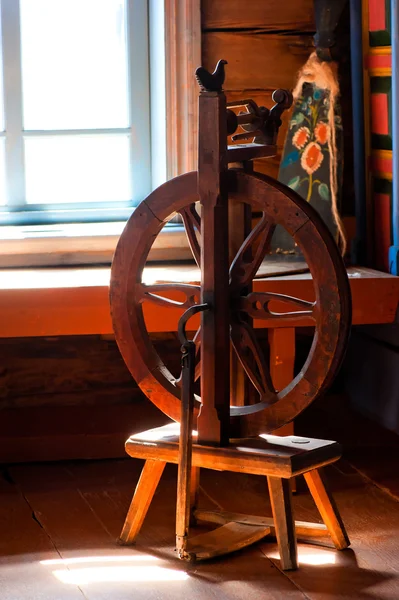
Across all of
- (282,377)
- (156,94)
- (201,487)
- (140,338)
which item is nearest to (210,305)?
(140,338)

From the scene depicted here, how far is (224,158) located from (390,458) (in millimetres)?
1333

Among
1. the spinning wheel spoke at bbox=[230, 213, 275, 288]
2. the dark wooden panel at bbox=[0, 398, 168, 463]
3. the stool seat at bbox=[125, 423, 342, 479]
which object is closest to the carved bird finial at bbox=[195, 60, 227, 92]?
the spinning wheel spoke at bbox=[230, 213, 275, 288]

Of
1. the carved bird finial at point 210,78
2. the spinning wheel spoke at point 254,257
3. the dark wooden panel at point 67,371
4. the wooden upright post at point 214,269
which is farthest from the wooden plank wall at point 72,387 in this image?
the carved bird finial at point 210,78

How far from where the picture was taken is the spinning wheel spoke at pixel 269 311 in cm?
221

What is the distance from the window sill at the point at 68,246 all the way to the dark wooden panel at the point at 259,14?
0.70 m

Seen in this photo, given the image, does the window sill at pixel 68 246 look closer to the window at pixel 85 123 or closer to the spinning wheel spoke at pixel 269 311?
the window at pixel 85 123

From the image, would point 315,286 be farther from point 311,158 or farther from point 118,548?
point 311,158

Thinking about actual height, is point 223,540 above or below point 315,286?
below

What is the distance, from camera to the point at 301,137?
10.4ft

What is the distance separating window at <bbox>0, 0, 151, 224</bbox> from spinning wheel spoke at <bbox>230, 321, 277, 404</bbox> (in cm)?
122

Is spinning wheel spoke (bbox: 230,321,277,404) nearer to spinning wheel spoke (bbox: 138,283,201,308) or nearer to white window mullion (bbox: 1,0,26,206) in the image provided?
spinning wheel spoke (bbox: 138,283,201,308)

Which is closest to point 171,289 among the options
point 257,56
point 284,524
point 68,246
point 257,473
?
point 257,473

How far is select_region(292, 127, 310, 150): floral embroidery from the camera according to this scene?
3162mm

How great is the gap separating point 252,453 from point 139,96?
1.62m
